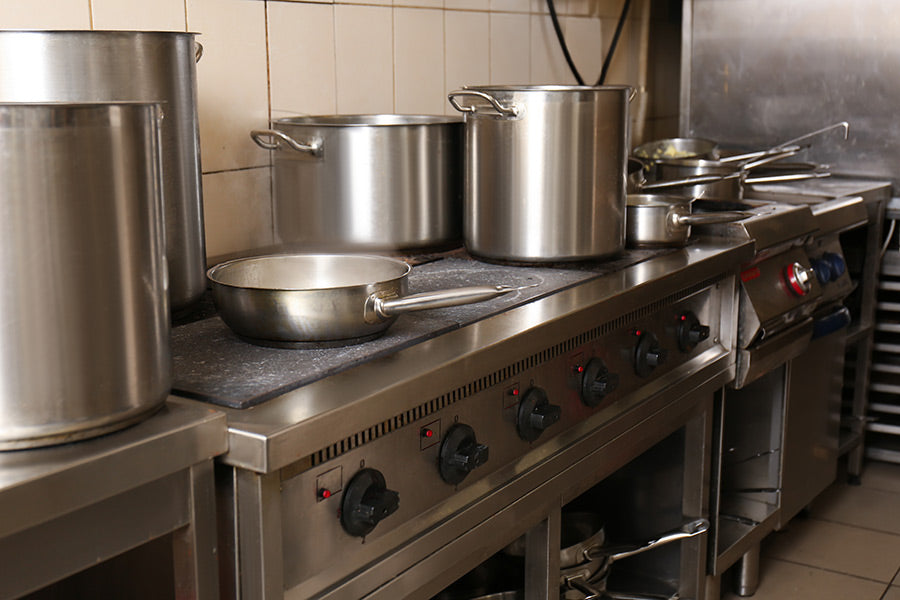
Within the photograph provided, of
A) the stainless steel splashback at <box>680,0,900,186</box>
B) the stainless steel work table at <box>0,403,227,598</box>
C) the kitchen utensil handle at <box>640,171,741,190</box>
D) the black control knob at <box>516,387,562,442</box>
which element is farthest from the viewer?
the stainless steel splashback at <box>680,0,900,186</box>

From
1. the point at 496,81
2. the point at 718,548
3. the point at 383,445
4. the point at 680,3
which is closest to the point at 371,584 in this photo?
the point at 383,445

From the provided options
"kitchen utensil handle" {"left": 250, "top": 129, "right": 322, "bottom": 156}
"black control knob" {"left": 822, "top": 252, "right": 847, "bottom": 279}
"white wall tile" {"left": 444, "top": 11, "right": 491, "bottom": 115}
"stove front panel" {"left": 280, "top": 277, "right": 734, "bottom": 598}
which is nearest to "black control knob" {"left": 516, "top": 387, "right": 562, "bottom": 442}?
"stove front panel" {"left": 280, "top": 277, "right": 734, "bottom": 598}

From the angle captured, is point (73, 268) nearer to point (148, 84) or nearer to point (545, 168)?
point (148, 84)

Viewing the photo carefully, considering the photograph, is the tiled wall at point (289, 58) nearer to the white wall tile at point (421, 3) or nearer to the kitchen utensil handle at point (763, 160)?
the white wall tile at point (421, 3)

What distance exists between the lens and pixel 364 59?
2.00m

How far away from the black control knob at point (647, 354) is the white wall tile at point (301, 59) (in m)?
0.75

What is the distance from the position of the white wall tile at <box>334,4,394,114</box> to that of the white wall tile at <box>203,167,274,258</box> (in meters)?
0.26

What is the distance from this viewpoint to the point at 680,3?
334 cm

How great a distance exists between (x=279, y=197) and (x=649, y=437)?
0.75 m

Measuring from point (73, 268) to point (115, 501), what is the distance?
0.64 ft

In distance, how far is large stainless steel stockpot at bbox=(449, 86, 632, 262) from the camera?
5.19 feet

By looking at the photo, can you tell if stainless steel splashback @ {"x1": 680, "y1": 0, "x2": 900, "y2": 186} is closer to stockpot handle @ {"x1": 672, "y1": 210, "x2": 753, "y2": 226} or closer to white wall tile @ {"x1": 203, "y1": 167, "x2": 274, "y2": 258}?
stockpot handle @ {"x1": 672, "y1": 210, "x2": 753, "y2": 226}

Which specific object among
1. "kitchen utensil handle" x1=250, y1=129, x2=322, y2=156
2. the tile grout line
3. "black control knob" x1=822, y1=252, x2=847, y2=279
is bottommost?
the tile grout line

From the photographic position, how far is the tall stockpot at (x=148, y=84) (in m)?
1.12
